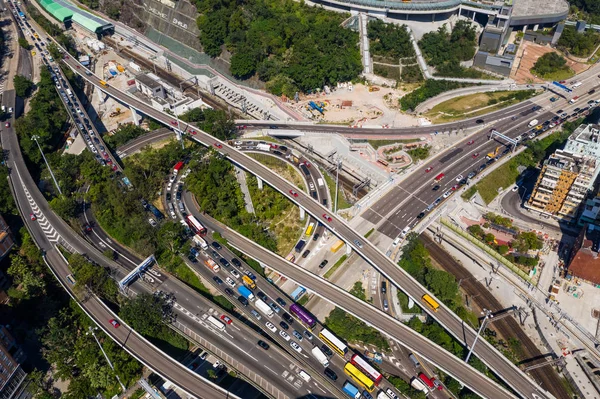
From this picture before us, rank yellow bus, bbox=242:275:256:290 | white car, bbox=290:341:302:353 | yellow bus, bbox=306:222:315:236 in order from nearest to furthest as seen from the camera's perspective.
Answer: white car, bbox=290:341:302:353 → yellow bus, bbox=242:275:256:290 → yellow bus, bbox=306:222:315:236

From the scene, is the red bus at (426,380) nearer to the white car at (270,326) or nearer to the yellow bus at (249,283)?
the white car at (270,326)

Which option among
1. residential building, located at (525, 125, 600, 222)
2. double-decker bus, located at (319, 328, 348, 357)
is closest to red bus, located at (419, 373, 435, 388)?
double-decker bus, located at (319, 328, 348, 357)

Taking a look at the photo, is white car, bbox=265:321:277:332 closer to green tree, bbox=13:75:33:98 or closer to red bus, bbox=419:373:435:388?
red bus, bbox=419:373:435:388

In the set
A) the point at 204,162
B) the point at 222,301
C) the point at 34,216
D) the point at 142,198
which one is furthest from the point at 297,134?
the point at 34,216

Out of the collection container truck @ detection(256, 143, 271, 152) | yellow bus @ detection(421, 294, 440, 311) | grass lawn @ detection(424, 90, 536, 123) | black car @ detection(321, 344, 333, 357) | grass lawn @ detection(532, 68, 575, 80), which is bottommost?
black car @ detection(321, 344, 333, 357)

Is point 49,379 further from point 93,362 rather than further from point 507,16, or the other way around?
point 507,16

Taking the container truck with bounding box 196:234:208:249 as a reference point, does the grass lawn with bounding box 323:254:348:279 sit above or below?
below
